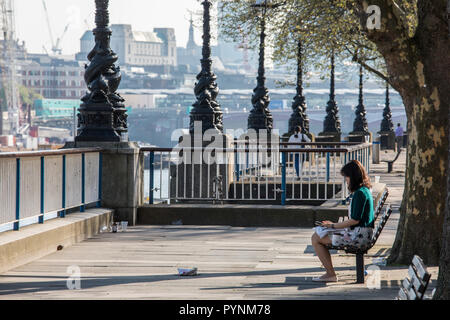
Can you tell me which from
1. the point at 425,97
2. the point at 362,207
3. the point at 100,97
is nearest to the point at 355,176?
the point at 362,207

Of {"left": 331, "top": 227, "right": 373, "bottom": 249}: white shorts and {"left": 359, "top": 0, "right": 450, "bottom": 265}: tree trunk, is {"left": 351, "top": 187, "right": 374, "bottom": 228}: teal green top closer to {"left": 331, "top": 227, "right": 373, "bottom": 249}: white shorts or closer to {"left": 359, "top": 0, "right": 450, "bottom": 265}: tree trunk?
{"left": 331, "top": 227, "right": 373, "bottom": 249}: white shorts

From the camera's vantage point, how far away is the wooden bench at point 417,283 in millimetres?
5230

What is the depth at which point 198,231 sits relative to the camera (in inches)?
572

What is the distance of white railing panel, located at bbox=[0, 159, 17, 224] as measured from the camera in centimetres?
1046

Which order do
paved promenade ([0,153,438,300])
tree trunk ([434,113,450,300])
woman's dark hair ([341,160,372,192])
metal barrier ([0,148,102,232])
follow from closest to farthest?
tree trunk ([434,113,450,300])
paved promenade ([0,153,438,300])
woman's dark hair ([341,160,372,192])
metal barrier ([0,148,102,232])

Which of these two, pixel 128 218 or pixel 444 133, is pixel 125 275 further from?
pixel 128 218

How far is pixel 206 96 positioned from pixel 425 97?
12.0 metres

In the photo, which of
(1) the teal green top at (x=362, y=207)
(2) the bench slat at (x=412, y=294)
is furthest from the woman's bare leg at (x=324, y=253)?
(2) the bench slat at (x=412, y=294)

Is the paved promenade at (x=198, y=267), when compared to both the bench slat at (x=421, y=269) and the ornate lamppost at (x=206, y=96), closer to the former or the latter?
the bench slat at (x=421, y=269)

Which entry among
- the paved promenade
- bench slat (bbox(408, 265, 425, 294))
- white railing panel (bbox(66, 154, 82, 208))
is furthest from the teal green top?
white railing panel (bbox(66, 154, 82, 208))

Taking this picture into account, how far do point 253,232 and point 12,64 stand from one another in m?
193

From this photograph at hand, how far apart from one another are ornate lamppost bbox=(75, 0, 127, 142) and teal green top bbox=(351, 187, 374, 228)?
21.7ft

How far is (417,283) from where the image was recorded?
18.1 ft

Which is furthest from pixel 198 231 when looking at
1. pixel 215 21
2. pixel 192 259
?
pixel 215 21
